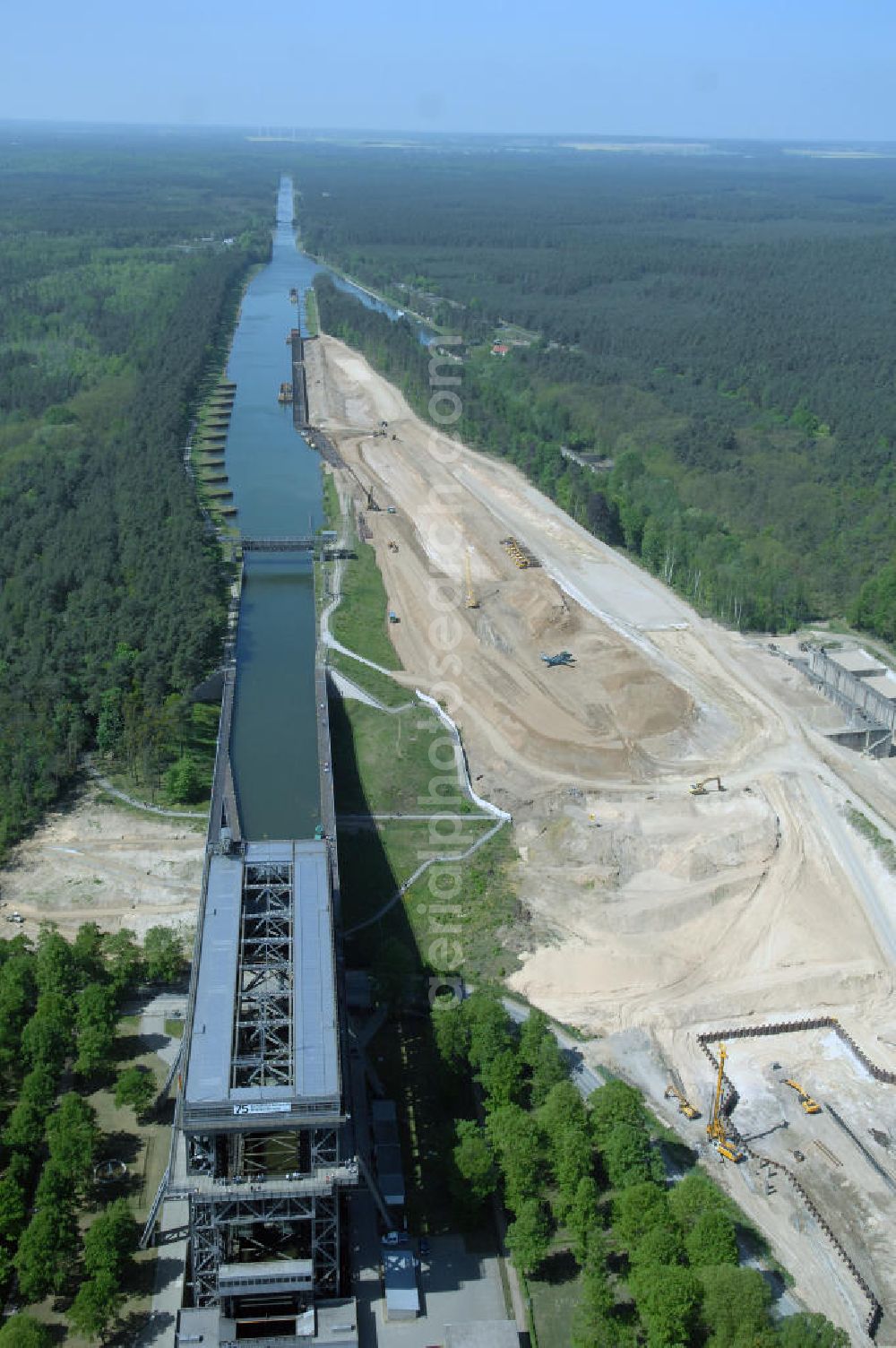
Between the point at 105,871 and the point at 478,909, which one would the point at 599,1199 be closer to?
the point at 478,909

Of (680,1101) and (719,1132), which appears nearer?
(719,1132)

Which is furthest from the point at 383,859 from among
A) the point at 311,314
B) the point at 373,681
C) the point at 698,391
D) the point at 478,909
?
the point at 311,314

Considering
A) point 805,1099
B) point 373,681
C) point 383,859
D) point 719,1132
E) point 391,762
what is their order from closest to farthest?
point 719,1132
point 805,1099
point 383,859
point 391,762
point 373,681

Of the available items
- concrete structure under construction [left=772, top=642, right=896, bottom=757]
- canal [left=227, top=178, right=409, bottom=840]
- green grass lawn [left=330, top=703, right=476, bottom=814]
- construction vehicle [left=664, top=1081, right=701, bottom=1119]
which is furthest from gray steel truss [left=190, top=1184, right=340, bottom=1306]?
concrete structure under construction [left=772, top=642, right=896, bottom=757]

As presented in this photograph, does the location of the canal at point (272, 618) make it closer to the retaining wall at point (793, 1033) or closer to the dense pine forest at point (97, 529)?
the dense pine forest at point (97, 529)

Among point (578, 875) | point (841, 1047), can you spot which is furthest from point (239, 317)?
point (841, 1047)

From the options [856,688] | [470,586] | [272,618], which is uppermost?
[470,586]

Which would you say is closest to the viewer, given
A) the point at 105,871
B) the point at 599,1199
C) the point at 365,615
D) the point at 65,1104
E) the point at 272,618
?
the point at 599,1199

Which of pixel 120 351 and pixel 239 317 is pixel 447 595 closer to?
pixel 120 351
